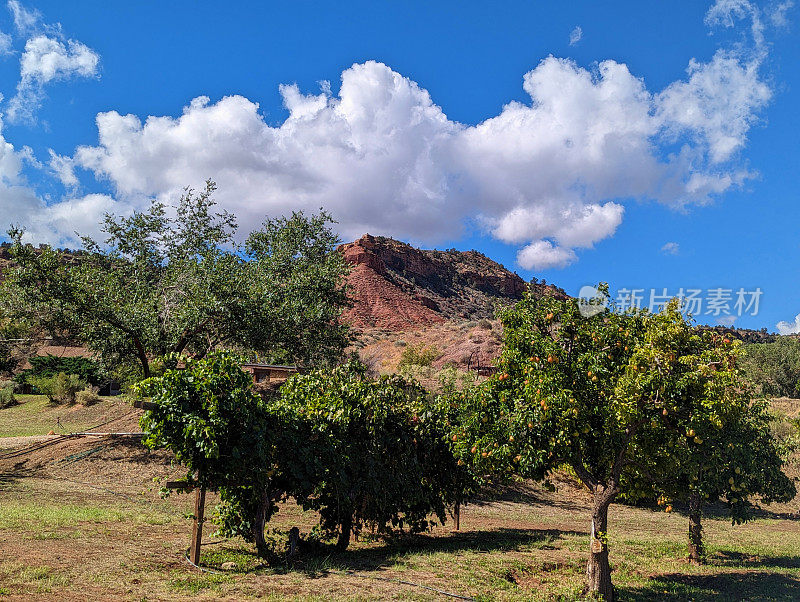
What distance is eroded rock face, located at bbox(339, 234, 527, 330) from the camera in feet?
281

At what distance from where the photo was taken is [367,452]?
1166 centimetres

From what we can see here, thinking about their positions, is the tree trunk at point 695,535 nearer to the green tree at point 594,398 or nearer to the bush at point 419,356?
the green tree at point 594,398

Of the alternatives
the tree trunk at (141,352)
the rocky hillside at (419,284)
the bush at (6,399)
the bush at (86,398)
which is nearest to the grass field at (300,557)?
the tree trunk at (141,352)

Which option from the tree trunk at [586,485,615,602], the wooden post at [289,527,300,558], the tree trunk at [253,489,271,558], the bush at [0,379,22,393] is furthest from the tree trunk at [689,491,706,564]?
the bush at [0,379,22,393]

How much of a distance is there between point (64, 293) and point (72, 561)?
11399mm

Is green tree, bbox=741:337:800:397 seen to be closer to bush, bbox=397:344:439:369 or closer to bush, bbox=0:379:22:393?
bush, bbox=397:344:439:369

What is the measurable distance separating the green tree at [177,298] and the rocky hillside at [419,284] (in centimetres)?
5392

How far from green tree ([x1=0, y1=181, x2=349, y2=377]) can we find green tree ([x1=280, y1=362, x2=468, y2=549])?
7.09m

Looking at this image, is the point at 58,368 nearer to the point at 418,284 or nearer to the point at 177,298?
the point at 177,298

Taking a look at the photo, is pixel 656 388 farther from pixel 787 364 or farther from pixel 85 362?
pixel 787 364

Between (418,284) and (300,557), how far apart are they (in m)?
91.8

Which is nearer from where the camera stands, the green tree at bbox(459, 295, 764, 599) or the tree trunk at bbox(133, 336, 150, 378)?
the green tree at bbox(459, 295, 764, 599)

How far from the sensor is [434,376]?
40.5 metres

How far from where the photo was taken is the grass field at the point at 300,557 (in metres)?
8.20
